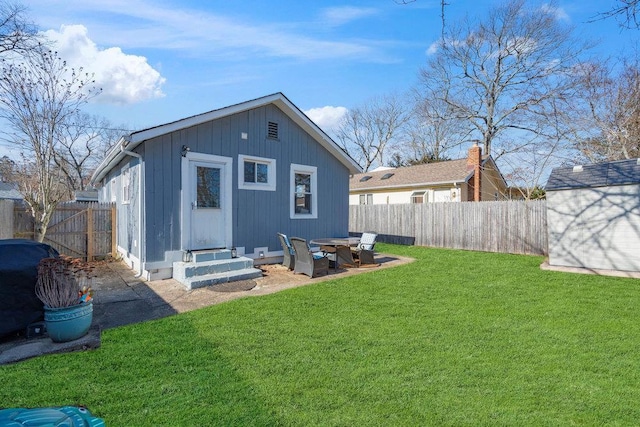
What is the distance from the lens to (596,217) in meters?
8.41

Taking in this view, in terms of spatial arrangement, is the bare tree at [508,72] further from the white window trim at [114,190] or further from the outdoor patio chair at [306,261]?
the white window trim at [114,190]

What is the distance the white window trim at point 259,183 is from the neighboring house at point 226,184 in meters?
0.03

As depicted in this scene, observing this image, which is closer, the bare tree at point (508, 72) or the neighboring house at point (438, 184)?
the neighboring house at point (438, 184)

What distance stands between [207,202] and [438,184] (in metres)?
14.2

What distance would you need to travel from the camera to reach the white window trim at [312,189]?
1001 cm

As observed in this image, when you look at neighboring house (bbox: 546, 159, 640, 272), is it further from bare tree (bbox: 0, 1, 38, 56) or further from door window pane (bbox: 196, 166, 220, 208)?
bare tree (bbox: 0, 1, 38, 56)

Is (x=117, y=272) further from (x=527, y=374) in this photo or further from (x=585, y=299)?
(x=585, y=299)

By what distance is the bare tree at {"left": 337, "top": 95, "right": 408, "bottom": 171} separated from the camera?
3459 cm

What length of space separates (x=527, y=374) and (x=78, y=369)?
4536 millimetres

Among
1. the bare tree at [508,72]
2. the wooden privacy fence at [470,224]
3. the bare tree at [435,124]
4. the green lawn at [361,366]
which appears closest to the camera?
the green lawn at [361,366]

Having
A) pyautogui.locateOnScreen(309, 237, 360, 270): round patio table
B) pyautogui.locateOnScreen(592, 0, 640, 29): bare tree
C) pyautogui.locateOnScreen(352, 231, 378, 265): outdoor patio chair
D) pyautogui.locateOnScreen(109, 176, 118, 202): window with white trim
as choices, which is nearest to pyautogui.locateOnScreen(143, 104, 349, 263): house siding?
pyautogui.locateOnScreen(309, 237, 360, 270): round patio table

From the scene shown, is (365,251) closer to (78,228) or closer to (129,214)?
(129,214)

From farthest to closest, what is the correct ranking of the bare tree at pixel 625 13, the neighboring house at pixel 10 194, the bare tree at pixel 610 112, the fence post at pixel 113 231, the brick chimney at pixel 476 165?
the brick chimney at pixel 476 165 < the bare tree at pixel 610 112 < the neighboring house at pixel 10 194 < the fence post at pixel 113 231 < the bare tree at pixel 625 13

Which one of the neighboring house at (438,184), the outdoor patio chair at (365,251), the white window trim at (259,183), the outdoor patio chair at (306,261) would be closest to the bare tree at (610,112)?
the neighboring house at (438,184)
